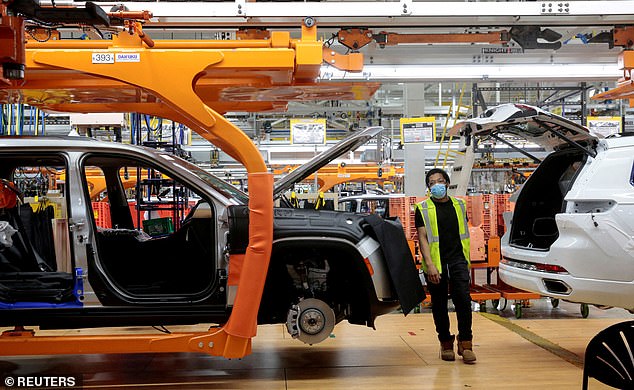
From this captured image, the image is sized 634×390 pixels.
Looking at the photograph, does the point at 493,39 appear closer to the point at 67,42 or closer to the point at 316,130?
the point at 67,42

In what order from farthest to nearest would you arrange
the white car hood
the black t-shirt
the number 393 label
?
the black t-shirt
the white car hood
the number 393 label

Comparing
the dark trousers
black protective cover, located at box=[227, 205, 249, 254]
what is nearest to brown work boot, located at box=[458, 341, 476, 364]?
the dark trousers

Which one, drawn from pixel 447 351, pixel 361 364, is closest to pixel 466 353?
pixel 447 351

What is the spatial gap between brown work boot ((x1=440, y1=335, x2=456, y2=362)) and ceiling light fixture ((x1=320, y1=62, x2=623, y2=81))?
8.83 feet

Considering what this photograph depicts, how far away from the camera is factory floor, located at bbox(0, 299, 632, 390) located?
459 centimetres

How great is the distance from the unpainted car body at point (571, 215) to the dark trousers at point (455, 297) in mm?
446

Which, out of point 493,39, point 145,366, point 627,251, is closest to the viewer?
point 627,251

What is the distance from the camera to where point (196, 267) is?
5148 millimetres

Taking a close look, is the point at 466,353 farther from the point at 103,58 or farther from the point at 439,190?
the point at 103,58

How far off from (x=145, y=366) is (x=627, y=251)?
3817 mm

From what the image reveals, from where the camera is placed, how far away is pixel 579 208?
4625mm

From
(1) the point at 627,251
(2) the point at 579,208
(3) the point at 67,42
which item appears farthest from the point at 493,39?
(3) the point at 67,42

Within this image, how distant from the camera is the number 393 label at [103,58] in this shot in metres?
4.17

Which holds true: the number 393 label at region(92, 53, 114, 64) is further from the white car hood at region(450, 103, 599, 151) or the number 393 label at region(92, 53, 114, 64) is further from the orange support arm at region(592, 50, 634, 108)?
the orange support arm at region(592, 50, 634, 108)
